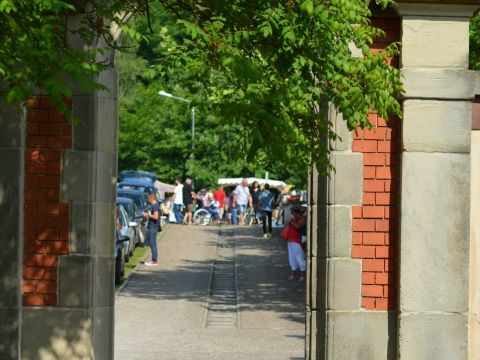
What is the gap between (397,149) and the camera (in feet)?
42.6

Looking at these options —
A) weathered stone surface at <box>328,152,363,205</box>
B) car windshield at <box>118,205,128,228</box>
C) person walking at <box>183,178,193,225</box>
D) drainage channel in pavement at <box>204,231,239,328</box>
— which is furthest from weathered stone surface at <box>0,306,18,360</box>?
person walking at <box>183,178,193,225</box>

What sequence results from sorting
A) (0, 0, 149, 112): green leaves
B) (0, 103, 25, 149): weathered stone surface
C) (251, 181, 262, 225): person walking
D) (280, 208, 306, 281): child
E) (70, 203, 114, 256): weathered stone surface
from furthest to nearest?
(251, 181, 262, 225): person walking
(280, 208, 306, 281): child
(70, 203, 114, 256): weathered stone surface
(0, 103, 25, 149): weathered stone surface
(0, 0, 149, 112): green leaves

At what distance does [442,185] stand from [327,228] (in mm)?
1068

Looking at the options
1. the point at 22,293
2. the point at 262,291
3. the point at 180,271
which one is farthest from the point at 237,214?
the point at 22,293

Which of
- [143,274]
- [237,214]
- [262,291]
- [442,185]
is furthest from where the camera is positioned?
[237,214]

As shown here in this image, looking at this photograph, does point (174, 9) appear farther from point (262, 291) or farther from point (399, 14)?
point (262, 291)

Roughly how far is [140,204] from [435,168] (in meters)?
30.8

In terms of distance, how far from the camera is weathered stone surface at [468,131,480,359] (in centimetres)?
1301

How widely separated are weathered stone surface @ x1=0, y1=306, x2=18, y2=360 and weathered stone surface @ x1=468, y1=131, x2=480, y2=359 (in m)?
4.04

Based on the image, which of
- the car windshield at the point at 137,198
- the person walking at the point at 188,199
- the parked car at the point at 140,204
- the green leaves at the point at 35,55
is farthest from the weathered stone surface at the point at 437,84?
the person walking at the point at 188,199

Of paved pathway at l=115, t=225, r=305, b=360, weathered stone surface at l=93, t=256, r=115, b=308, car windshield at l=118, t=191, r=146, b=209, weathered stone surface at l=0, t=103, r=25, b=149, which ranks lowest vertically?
paved pathway at l=115, t=225, r=305, b=360

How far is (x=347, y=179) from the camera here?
1294 centimetres

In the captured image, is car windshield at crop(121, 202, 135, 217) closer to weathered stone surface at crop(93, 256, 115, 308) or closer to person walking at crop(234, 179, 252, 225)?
person walking at crop(234, 179, 252, 225)

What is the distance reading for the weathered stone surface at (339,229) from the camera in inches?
509
